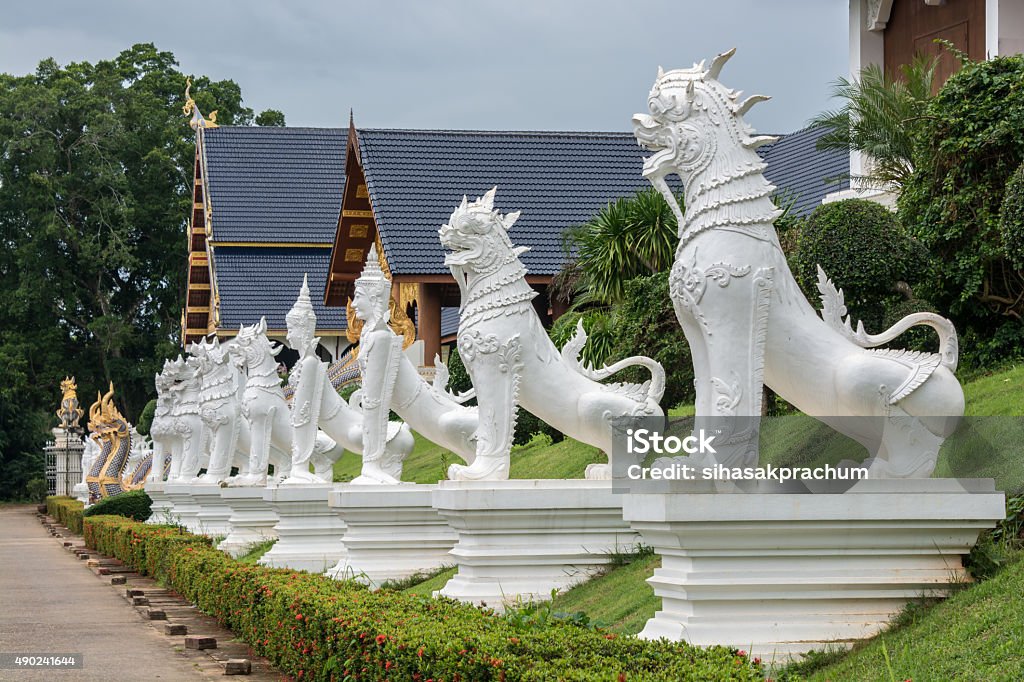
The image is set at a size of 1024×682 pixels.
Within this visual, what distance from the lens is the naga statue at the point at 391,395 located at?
1084 centimetres

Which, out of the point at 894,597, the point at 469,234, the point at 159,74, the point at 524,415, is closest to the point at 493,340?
the point at 469,234

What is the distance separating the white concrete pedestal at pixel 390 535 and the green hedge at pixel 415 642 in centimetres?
67

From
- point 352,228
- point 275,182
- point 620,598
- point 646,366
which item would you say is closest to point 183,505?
point 352,228

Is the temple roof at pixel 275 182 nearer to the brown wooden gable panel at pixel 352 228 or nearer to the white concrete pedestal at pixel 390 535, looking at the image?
the brown wooden gable panel at pixel 352 228

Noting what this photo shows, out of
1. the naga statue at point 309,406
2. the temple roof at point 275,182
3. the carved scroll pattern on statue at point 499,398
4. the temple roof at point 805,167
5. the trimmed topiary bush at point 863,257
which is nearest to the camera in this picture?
the carved scroll pattern on statue at point 499,398

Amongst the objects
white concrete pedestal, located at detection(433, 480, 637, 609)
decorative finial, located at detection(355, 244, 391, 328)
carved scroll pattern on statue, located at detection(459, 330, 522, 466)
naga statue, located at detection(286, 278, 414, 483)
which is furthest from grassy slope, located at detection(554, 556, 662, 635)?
→ naga statue, located at detection(286, 278, 414, 483)

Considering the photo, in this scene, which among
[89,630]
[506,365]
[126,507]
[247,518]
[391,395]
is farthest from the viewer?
[126,507]

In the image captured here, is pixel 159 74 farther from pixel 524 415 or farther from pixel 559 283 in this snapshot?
pixel 524 415

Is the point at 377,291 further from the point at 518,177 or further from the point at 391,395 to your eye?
the point at 518,177

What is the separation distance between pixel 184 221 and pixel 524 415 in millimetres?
32654

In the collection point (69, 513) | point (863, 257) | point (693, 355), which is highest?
point (863, 257)

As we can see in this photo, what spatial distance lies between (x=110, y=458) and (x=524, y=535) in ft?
78.1

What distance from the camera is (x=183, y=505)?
2006cm

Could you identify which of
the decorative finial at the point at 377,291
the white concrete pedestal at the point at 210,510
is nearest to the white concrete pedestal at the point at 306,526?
the decorative finial at the point at 377,291
